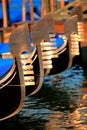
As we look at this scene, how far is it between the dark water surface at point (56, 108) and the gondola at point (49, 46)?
0.48 metres

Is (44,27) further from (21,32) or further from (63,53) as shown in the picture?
(63,53)

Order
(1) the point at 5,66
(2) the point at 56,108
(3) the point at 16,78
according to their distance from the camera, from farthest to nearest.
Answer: (2) the point at 56,108, (1) the point at 5,66, (3) the point at 16,78

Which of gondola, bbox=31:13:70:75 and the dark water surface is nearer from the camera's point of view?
the dark water surface

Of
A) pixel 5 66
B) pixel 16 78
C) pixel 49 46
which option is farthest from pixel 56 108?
pixel 16 78

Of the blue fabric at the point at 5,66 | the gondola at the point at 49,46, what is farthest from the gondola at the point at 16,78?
the gondola at the point at 49,46

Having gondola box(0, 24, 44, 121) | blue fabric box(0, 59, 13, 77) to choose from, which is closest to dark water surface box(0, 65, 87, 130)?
gondola box(0, 24, 44, 121)

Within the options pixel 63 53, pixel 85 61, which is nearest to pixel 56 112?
pixel 63 53

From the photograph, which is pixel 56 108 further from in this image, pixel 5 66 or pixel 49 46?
pixel 5 66

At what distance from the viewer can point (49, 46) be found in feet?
33.4

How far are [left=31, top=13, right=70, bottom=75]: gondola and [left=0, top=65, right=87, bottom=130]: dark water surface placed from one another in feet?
1.58

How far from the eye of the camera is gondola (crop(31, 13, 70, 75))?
9062 mm

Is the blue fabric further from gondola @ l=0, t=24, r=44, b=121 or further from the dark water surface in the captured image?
the dark water surface

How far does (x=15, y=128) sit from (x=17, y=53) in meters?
1.29

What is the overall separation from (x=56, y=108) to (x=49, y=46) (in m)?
1.18
